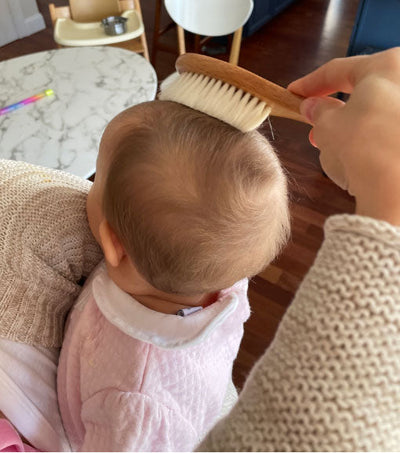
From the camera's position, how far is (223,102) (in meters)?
0.49

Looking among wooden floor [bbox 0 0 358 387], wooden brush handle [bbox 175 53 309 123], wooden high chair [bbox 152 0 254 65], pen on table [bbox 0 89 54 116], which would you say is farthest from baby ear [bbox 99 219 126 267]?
wooden high chair [bbox 152 0 254 65]

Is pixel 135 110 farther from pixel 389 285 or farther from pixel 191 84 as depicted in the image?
pixel 389 285

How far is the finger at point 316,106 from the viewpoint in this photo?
0.40 metres

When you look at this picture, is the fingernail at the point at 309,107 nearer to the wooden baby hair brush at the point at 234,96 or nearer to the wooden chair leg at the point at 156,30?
the wooden baby hair brush at the point at 234,96

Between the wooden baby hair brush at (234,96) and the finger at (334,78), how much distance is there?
0.01 m

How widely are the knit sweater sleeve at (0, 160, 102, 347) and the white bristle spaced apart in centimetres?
25

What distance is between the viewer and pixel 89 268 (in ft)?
2.28

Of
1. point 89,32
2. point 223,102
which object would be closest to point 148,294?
point 223,102

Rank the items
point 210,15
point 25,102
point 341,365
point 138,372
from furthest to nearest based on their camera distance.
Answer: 1. point 210,15
2. point 25,102
3. point 138,372
4. point 341,365

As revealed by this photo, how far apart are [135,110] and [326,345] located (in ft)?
1.23

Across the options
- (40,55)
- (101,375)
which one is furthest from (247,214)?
(40,55)

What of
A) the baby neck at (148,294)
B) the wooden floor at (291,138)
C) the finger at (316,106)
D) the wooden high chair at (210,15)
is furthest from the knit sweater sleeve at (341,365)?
the wooden high chair at (210,15)

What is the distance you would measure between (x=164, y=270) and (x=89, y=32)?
1.93 meters

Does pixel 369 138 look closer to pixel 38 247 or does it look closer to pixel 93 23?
pixel 38 247
